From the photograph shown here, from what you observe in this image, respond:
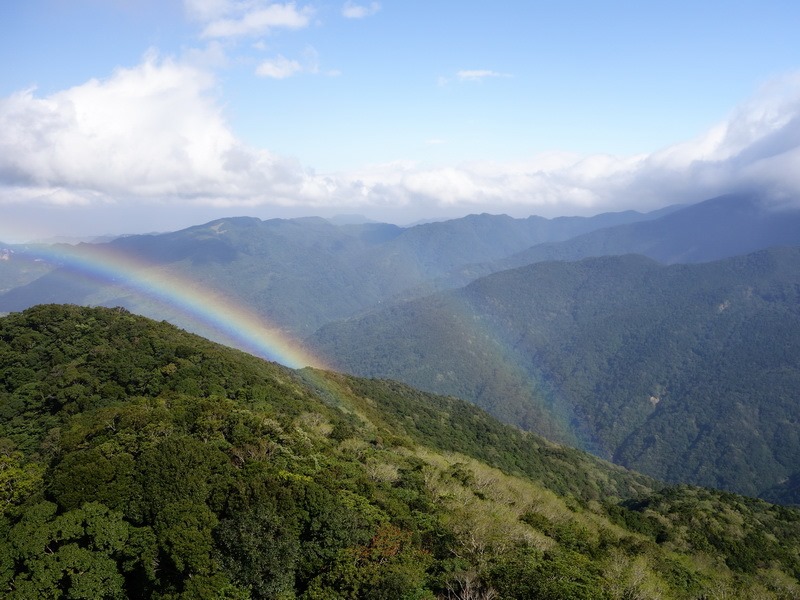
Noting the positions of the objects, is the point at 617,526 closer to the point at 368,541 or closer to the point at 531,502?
the point at 531,502

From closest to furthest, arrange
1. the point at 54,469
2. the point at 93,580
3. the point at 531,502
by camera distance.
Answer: the point at 93,580, the point at 54,469, the point at 531,502

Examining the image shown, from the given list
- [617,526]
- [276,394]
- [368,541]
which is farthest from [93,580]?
[617,526]

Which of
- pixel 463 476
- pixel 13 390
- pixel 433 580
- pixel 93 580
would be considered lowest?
pixel 463 476

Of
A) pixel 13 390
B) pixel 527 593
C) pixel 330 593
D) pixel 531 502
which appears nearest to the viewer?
pixel 527 593

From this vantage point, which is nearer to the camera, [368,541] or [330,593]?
[330,593]

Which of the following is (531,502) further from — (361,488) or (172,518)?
(172,518)

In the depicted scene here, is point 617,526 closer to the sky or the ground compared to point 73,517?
closer to the ground
